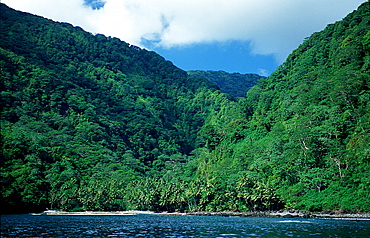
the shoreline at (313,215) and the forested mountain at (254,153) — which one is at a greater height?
the forested mountain at (254,153)

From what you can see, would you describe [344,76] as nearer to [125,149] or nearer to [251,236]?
[251,236]

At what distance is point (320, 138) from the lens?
246ft

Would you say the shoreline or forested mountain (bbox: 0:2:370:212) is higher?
forested mountain (bbox: 0:2:370:212)

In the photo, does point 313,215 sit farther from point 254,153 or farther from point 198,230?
point 254,153

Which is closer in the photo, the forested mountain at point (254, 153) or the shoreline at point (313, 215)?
the shoreline at point (313, 215)

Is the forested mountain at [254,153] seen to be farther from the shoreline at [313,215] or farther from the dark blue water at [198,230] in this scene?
the dark blue water at [198,230]

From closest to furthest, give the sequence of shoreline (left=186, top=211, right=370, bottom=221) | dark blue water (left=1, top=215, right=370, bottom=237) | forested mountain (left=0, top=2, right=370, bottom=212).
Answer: dark blue water (left=1, top=215, right=370, bottom=237)
shoreline (left=186, top=211, right=370, bottom=221)
forested mountain (left=0, top=2, right=370, bottom=212)

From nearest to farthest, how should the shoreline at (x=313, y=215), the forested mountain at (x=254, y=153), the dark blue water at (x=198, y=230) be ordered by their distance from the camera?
the dark blue water at (x=198, y=230) < the shoreline at (x=313, y=215) < the forested mountain at (x=254, y=153)

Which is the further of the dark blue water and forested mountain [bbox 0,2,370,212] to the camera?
forested mountain [bbox 0,2,370,212]

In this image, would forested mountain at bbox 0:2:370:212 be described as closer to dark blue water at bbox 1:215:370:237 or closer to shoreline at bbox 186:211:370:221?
shoreline at bbox 186:211:370:221

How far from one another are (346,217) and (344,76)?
1520 inches

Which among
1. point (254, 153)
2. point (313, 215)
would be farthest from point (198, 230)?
point (254, 153)

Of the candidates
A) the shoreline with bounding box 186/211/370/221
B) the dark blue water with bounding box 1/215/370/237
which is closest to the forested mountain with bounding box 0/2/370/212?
the shoreline with bounding box 186/211/370/221

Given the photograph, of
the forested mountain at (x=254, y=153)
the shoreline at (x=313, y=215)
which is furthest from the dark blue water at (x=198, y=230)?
the forested mountain at (x=254, y=153)
